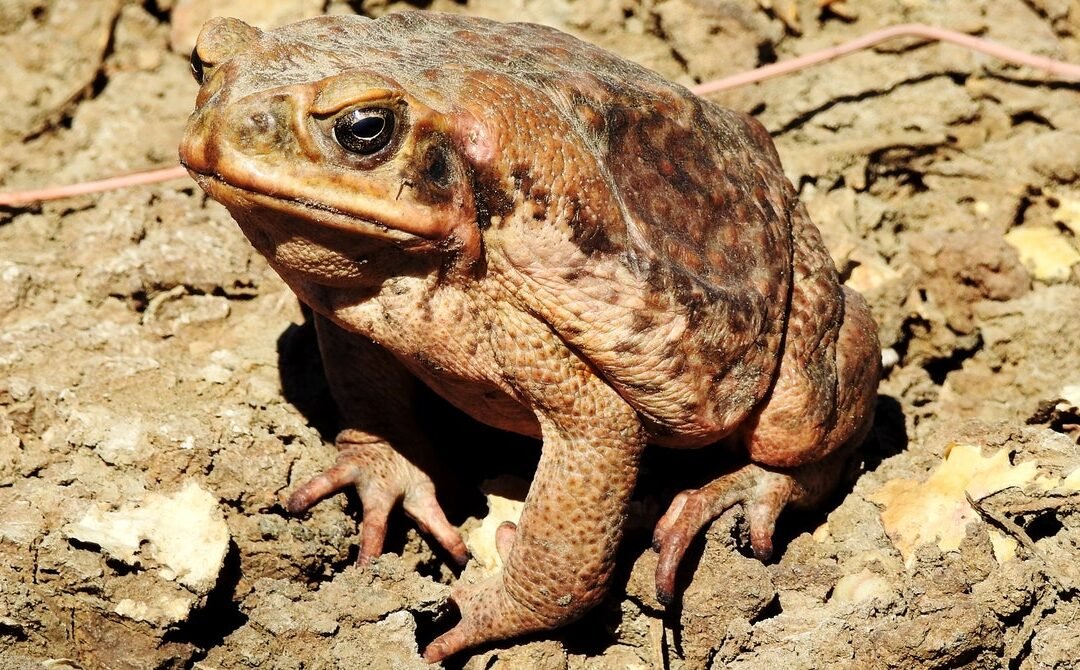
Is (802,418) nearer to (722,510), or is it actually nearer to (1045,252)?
(722,510)

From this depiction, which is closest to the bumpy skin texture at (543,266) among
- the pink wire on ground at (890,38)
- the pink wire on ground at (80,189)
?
the pink wire on ground at (80,189)

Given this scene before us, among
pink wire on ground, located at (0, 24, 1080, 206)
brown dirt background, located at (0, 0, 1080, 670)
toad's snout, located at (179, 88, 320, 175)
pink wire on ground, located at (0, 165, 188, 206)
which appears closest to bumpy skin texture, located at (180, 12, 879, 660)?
toad's snout, located at (179, 88, 320, 175)

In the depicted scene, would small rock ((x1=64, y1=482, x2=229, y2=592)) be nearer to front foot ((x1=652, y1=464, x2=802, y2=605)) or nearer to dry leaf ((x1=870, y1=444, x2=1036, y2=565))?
front foot ((x1=652, y1=464, x2=802, y2=605))

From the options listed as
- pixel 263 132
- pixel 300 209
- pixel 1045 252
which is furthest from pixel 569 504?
pixel 1045 252

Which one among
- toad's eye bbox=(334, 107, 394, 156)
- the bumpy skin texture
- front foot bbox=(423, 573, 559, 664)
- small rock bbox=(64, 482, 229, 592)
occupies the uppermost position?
toad's eye bbox=(334, 107, 394, 156)

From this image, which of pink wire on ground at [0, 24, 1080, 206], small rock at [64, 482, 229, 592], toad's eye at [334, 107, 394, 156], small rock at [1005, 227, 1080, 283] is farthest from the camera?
pink wire on ground at [0, 24, 1080, 206]

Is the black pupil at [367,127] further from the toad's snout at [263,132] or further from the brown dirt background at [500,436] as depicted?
the brown dirt background at [500,436]
